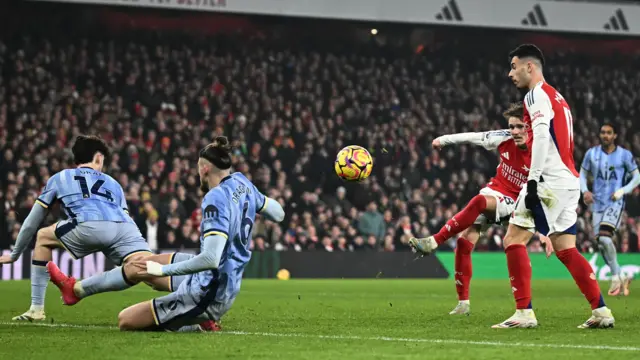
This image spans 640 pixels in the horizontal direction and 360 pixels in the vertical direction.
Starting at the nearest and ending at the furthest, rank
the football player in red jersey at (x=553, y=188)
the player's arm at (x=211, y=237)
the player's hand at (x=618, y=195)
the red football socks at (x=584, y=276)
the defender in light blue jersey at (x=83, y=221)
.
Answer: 1. the player's arm at (x=211, y=237)
2. the football player in red jersey at (x=553, y=188)
3. the red football socks at (x=584, y=276)
4. the defender in light blue jersey at (x=83, y=221)
5. the player's hand at (x=618, y=195)

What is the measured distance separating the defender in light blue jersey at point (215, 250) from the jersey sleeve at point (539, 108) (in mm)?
2215

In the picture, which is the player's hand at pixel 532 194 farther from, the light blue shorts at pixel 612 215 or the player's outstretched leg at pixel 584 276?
the light blue shorts at pixel 612 215

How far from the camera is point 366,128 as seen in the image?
2830cm

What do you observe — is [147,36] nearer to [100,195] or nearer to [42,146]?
[42,146]

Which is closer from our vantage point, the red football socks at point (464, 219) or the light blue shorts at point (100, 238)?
the light blue shorts at point (100, 238)

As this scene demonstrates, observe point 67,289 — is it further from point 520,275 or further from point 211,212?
point 520,275

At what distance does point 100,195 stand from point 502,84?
2447cm

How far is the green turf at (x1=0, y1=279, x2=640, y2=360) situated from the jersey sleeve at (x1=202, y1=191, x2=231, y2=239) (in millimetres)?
778

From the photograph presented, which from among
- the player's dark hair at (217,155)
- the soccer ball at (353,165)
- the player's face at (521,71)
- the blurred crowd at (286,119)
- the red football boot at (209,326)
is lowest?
the red football boot at (209,326)

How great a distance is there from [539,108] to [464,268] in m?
2.83

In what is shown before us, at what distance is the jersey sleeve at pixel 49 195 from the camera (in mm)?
9055

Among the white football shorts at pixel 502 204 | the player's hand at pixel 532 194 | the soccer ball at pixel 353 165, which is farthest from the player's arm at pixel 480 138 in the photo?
the player's hand at pixel 532 194

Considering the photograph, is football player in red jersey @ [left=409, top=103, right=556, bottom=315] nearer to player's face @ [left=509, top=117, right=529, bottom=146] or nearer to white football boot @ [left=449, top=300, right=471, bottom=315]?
white football boot @ [left=449, top=300, right=471, bottom=315]

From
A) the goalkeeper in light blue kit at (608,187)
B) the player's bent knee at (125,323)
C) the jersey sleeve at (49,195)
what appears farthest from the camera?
the goalkeeper in light blue kit at (608,187)
